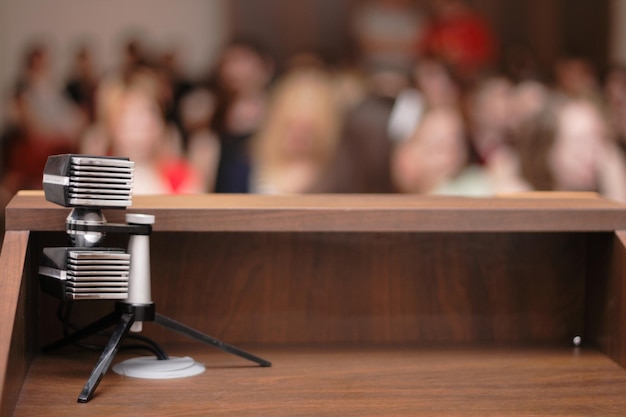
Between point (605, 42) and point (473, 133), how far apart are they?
32.3 inches

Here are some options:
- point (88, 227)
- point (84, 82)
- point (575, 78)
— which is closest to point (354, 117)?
point (575, 78)

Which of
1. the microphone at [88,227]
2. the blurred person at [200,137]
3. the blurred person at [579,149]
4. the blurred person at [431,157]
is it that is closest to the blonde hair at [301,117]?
the blurred person at [200,137]

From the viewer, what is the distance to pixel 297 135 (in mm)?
4324

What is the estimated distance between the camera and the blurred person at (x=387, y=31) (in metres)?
4.37

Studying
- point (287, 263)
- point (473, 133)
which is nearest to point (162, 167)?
point (473, 133)

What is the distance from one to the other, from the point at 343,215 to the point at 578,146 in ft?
11.5

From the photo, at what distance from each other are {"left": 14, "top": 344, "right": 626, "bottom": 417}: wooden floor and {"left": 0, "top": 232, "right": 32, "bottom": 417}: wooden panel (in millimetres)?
31

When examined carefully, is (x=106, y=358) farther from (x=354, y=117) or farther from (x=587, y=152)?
(x=587, y=152)

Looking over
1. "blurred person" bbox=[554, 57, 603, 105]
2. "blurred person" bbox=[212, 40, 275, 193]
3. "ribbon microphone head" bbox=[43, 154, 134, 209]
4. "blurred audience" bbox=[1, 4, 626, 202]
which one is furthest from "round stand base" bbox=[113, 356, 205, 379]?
"blurred person" bbox=[554, 57, 603, 105]

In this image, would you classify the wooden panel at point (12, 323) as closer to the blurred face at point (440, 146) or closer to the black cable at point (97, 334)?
the black cable at point (97, 334)

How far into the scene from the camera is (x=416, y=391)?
1.19 metres

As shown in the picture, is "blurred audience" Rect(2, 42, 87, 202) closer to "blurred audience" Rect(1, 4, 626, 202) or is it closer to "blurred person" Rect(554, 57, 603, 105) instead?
"blurred audience" Rect(1, 4, 626, 202)

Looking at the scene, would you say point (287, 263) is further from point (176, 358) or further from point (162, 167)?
point (162, 167)

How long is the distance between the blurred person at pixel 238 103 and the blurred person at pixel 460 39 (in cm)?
82
